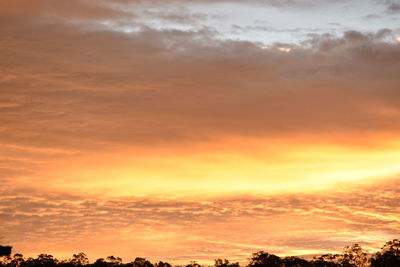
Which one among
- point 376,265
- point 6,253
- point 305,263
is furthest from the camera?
point 305,263

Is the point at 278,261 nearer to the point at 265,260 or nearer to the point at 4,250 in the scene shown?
the point at 265,260

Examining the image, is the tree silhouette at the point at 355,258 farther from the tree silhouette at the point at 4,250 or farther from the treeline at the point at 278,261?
the tree silhouette at the point at 4,250

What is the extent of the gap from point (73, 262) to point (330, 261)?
48.0 m

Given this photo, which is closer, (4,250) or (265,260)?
(4,250)

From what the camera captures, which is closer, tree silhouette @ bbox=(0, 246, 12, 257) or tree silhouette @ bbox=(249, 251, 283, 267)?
tree silhouette @ bbox=(0, 246, 12, 257)

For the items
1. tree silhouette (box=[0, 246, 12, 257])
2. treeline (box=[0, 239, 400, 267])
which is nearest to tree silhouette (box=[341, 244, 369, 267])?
treeline (box=[0, 239, 400, 267])

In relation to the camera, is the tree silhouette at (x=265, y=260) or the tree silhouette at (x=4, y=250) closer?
the tree silhouette at (x=4, y=250)

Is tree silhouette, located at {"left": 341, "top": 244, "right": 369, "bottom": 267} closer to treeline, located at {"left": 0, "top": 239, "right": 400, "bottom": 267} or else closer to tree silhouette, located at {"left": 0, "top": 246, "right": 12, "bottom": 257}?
treeline, located at {"left": 0, "top": 239, "right": 400, "bottom": 267}

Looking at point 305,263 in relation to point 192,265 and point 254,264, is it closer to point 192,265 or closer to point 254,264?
point 254,264

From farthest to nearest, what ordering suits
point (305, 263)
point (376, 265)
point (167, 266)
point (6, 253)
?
point (167, 266) → point (305, 263) → point (376, 265) → point (6, 253)

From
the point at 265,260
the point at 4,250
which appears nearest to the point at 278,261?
the point at 265,260

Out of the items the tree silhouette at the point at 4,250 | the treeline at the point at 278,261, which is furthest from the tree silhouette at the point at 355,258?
the tree silhouette at the point at 4,250

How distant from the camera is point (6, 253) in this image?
70625 mm

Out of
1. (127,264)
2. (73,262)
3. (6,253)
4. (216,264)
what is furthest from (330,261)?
(6,253)
